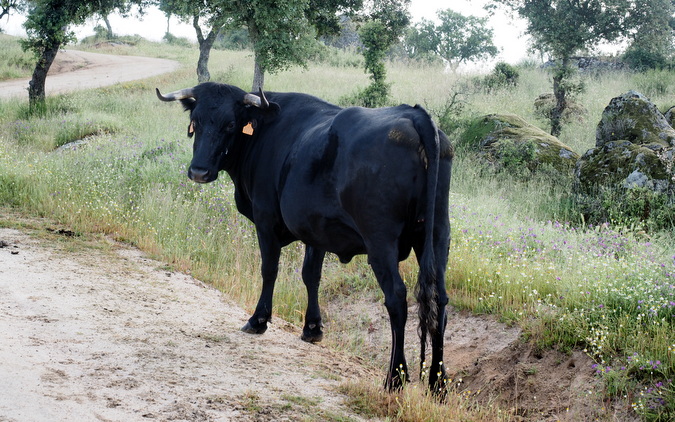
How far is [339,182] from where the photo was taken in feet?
16.1

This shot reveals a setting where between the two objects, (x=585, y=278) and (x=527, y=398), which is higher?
(x=585, y=278)

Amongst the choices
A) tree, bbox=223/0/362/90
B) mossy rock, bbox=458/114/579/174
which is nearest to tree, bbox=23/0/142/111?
tree, bbox=223/0/362/90

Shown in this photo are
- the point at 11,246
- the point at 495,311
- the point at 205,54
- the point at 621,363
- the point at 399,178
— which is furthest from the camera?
the point at 205,54

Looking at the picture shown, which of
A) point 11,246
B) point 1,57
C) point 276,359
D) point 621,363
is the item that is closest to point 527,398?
point 621,363

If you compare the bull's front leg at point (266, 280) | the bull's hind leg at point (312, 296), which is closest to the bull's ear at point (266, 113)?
the bull's front leg at point (266, 280)

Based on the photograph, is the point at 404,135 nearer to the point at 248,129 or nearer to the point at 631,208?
the point at 248,129

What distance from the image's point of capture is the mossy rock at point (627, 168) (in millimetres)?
10766

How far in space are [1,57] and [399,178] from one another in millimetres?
31430

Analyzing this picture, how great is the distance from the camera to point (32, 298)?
614cm

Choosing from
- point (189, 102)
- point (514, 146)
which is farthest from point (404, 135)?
point (514, 146)

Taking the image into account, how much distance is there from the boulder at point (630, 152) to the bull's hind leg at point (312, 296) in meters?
6.90

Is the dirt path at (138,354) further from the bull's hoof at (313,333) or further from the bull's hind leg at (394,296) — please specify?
the bull's hind leg at (394,296)

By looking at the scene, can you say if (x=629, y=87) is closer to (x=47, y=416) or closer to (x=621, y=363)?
(x=621, y=363)

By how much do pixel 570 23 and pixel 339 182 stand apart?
19.9 meters
